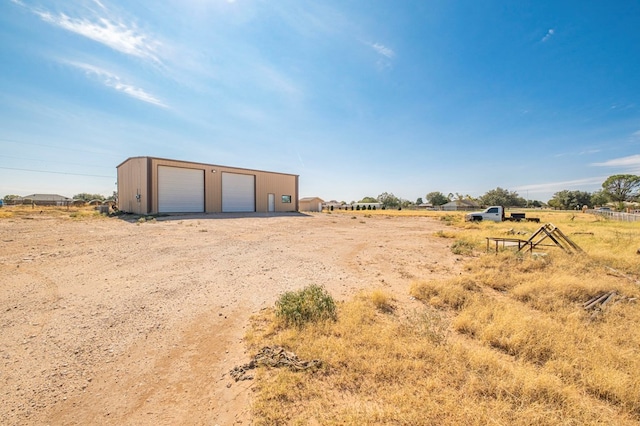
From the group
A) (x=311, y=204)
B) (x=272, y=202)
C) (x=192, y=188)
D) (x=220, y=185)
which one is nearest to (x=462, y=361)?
(x=192, y=188)

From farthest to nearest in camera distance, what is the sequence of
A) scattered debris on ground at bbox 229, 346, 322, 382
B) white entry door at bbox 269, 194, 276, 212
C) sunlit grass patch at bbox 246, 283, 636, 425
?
white entry door at bbox 269, 194, 276, 212, scattered debris on ground at bbox 229, 346, 322, 382, sunlit grass patch at bbox 246, 283, 636, 425

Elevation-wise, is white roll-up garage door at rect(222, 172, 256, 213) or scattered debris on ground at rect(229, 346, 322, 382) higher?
white roll-up garage door at rect(222, 172, 256, 213)

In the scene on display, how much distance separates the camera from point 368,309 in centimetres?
473

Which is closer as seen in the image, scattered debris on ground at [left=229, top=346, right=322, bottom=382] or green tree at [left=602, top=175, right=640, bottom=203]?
scattered debris on ground at [left=229, top=346, right=322, bottom=382]

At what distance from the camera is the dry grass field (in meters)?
2.46

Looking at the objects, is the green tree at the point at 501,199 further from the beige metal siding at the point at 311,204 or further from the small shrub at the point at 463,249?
the small shrub at the point at 463,249

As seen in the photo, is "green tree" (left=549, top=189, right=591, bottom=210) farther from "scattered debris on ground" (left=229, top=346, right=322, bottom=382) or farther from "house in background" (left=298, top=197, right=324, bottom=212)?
→ "scattered debris on ground" (left=229, top=346, right=322, bottom=382)

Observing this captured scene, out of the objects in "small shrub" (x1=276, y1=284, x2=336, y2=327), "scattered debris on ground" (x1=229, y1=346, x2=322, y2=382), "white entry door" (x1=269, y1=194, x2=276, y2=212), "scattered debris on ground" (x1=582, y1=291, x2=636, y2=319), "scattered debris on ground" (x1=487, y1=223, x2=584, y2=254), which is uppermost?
"white entry door" (x1=269, y1=194, x2=276, y2=212)

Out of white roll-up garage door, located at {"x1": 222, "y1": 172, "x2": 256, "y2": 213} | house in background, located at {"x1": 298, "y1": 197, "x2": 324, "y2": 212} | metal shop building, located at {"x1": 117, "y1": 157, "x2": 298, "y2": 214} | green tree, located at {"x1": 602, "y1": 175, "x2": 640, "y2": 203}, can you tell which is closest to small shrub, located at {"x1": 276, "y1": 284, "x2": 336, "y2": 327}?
metal shop building, located at {"x1": 117, "y1": 157, "x2": 298, "y2": 214}

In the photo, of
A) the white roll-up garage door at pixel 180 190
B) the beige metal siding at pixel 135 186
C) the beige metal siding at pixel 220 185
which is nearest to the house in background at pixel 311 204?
the beige metal siding at pixel 220 185

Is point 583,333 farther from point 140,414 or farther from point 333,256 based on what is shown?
point 333,256

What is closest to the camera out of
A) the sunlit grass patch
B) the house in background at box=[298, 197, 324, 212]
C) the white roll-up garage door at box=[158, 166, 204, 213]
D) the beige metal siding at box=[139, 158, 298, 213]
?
the sunlit grass patch

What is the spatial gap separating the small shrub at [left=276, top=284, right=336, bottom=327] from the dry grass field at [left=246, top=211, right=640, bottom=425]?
168mm

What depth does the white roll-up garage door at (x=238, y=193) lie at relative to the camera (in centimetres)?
2948
